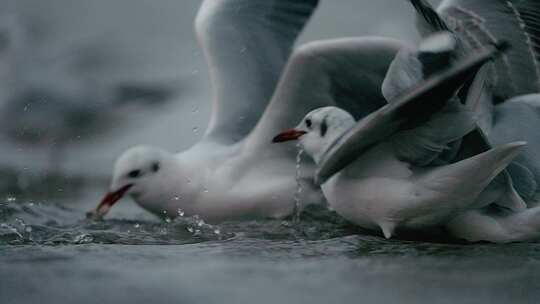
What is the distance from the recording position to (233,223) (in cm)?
306

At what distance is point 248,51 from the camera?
3.50 metres

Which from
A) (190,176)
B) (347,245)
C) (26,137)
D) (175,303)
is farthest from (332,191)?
(26,137)

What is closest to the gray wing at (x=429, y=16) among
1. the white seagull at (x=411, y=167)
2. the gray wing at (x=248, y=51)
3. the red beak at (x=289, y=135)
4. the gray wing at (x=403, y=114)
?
the white seagull at (x=411, y=167)

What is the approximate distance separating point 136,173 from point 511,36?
4.17 feet

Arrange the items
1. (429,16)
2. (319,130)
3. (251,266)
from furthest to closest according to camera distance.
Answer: (319,130)
(429,16)
(251,266)

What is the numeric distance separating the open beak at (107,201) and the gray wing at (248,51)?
1.26 ft

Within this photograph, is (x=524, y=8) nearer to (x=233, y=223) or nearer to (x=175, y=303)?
(x=233, y=223)

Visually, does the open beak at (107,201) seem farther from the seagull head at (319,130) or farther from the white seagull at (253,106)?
the seagull head at (319,130)

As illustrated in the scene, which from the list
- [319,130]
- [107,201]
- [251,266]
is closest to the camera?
[251,266]

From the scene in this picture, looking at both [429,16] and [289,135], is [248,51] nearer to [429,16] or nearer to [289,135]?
[289,135]

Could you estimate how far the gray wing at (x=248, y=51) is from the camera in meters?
3.44

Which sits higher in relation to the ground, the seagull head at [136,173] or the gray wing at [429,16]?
the gray wing at [429,16]

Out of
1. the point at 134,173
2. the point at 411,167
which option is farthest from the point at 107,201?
the point at 411,167

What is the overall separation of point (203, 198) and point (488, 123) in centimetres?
93
